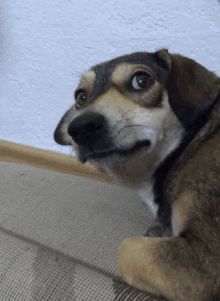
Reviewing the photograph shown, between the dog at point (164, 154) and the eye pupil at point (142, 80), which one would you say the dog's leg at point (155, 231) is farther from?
the eye pupil at point (142, 80)

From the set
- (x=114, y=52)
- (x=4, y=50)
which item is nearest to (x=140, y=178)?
(x=114, y=52)

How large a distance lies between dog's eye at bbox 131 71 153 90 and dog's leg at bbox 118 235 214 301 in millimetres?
315

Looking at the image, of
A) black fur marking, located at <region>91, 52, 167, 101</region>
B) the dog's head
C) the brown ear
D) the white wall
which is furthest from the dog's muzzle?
the white wall

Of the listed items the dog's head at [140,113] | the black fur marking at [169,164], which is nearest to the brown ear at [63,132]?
the dog's head at [140,113]

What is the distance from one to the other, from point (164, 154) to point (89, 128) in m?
0.18

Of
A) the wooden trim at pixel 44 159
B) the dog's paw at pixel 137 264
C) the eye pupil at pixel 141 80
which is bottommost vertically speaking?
the wooden trim at pixel 44 159

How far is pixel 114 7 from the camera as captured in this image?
1150 millimetres

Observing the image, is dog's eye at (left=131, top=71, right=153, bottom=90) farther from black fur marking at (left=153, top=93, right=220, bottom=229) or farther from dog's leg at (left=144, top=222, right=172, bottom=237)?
dog's leg at (left=144, top=222, right=172, bottom=237)

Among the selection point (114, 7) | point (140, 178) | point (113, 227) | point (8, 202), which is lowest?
point (8, 202)

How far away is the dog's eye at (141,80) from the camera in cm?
57

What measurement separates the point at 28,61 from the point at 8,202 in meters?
0.93

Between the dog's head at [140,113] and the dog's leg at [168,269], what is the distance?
0.58 ft

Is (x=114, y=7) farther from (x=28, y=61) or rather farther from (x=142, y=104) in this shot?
(x=142, y=104)

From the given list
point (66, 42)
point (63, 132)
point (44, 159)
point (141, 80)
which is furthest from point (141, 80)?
point (44, 159)
